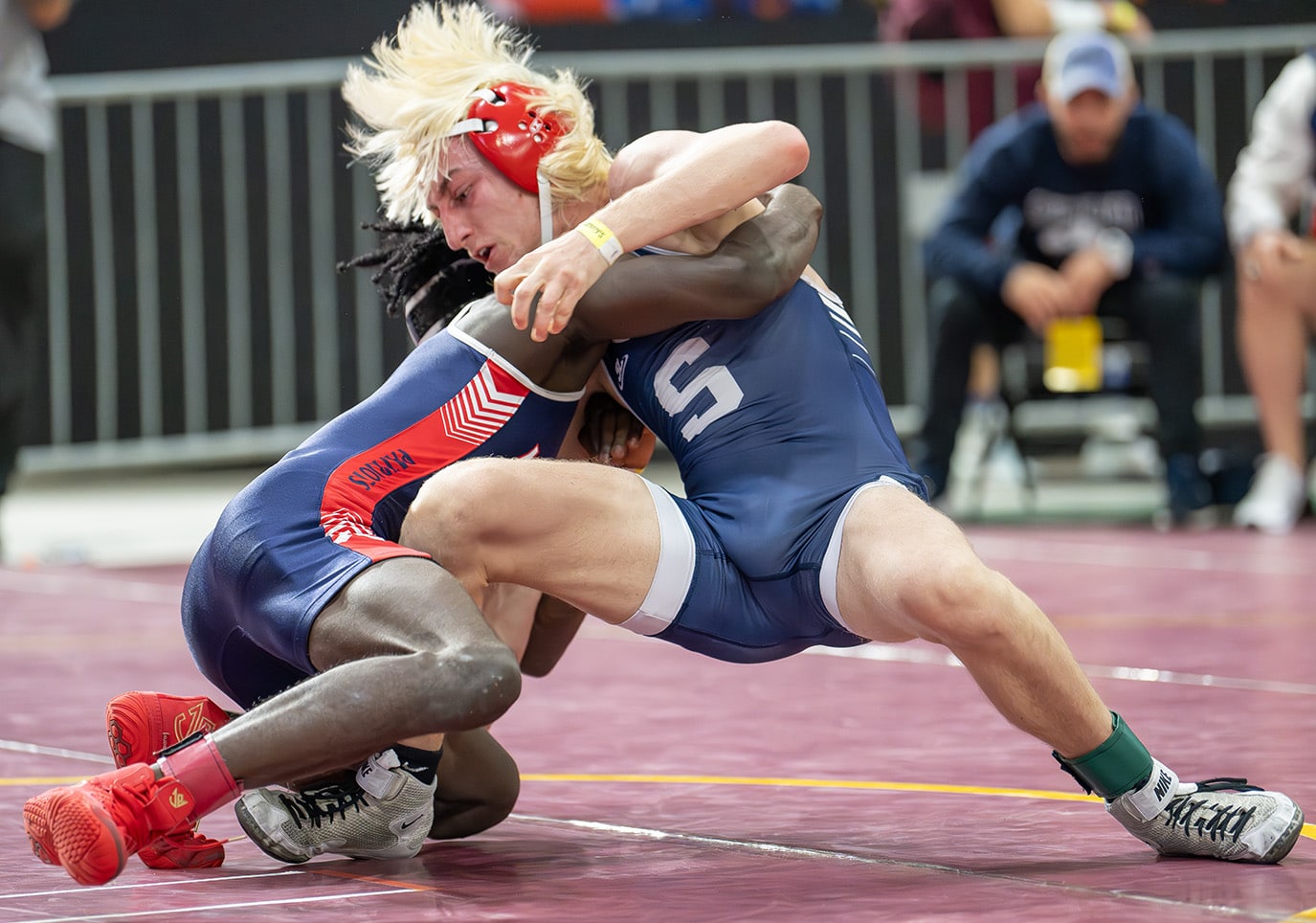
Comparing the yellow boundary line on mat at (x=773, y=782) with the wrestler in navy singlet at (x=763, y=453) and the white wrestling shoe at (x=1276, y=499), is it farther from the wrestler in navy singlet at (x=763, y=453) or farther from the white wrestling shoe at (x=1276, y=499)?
the white wrestling shoe at (x=1276, y=499)

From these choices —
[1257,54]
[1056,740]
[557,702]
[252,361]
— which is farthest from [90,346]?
[1056,740]

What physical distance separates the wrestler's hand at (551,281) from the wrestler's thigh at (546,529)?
0.20 meters

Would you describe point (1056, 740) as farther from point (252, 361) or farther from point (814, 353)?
point (252, 361)

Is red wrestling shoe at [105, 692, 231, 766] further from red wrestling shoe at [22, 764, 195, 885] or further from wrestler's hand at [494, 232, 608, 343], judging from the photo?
wrestler's hand at [494, 232, 608, 343]

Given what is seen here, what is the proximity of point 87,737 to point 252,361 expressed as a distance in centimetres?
612

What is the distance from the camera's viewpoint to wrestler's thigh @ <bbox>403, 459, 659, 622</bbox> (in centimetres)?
285

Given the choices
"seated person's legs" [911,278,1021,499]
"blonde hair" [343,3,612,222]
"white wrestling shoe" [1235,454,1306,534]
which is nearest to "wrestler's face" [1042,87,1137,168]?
"seated person's legs" [911,278,1021,499]

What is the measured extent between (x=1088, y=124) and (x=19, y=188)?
3.67 m

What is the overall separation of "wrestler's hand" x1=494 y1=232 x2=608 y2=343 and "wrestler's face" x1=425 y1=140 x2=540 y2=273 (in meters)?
0.36

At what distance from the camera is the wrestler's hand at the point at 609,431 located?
3338 millimetres

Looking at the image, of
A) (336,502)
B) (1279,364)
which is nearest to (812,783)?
(336,502)

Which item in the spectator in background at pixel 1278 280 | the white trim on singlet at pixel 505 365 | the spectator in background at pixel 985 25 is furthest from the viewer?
the spectator in background at pixel 985 25

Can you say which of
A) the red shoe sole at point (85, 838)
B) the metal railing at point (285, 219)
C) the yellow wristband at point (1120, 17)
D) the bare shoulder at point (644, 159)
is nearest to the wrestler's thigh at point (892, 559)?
the bare shoulder at point (644, 159)

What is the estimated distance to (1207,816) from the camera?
9.17 feet
